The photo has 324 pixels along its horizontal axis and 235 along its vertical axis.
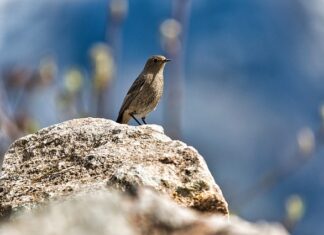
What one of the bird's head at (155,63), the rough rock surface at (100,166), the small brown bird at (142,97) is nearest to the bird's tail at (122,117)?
the small brown bird at (142,97)

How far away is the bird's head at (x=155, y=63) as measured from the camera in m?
12.3

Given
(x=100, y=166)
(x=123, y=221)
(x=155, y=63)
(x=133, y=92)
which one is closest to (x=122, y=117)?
(x=133, y=92)

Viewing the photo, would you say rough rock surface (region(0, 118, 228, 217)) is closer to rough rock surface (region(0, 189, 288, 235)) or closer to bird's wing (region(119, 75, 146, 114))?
rough rock surface (region(0, 189, 288, 235))

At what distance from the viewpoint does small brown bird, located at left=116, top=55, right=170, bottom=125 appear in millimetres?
11500

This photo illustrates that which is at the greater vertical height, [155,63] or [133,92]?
[155,63]

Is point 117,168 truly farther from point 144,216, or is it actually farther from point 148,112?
point 148,112

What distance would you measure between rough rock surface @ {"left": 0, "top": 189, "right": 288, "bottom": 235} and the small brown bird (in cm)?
778

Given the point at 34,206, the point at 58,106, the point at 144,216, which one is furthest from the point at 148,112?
the point at 144,216

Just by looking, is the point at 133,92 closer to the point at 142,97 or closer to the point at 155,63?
the point at 142,97

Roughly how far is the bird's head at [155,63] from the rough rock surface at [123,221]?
8.62 meters

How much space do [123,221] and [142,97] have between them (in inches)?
324

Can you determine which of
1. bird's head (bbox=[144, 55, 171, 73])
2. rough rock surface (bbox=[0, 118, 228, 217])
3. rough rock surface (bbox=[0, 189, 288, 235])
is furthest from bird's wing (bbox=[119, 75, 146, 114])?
rough rock surface (bbox=[0, 189, 288, 235])

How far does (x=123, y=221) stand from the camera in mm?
3293

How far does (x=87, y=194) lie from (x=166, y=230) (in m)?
1.14
